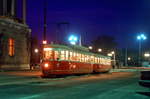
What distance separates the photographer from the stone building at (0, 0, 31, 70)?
163 feet

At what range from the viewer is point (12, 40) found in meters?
52.2

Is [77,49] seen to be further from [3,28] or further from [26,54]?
[26,54]

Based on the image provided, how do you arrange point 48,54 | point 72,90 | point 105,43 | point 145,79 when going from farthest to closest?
point 105,43 < point 48,54 < point 72,90 < point 145,79

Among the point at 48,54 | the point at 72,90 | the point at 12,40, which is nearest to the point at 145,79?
the point at 72,90

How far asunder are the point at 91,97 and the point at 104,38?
348ft

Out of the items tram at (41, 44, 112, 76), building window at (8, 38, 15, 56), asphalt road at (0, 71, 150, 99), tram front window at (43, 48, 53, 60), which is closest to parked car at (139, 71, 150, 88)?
asphalt road at (0, 71, 150, 99)

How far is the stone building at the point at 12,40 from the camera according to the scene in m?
49.6

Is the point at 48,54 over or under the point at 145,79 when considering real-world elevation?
over

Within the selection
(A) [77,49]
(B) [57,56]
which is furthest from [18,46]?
(B) [57,56]

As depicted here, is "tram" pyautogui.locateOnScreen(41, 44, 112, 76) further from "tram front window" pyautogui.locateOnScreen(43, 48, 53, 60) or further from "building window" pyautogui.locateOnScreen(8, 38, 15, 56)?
"building window" pyautogui.locateOnScreen(8, 38, 15, 56)

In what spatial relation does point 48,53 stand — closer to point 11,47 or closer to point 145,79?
point 145,79

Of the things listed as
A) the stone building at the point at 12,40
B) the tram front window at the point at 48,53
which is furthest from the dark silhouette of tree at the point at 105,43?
the tram front window at the point at 48,53

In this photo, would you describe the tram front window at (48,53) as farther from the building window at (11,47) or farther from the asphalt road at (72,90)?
the building window at (11,47)

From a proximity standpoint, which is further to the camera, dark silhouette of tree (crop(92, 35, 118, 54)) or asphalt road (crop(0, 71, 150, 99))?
dark silhouette of tree (crop(92, 35, 118, 54))
